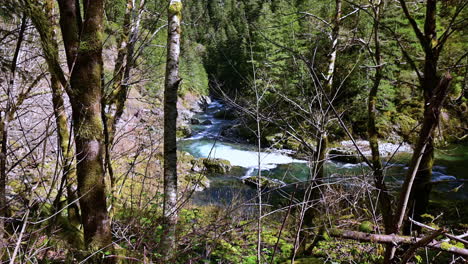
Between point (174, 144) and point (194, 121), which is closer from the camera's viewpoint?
point (174, 144)

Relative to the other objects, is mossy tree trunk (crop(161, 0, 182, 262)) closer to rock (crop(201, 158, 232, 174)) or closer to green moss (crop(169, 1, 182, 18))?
green moss (crop(169, 1, 182, 18))

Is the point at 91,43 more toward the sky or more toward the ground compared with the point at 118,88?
more toward the sky

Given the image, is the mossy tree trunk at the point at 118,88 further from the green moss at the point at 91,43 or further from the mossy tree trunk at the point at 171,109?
the green moss at the point at 91,43

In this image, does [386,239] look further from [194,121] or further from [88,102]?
[194,121]

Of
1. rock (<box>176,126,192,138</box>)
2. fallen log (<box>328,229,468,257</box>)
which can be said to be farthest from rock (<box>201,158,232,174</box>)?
fallen log (<box>328,229,468,257</box>)

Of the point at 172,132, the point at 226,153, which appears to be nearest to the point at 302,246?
the point at 172,132

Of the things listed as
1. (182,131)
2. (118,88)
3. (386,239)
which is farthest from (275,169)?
(386,239)

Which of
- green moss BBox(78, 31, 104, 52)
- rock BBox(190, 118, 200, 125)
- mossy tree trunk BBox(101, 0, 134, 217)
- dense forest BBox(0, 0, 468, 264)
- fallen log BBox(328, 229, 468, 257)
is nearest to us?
fallen log BBox(328, 229, 468, 257)

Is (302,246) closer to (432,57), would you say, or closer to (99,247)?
(99,247)

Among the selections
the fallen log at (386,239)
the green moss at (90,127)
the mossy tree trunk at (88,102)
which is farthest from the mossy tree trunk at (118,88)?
the fallen log at (386,239)

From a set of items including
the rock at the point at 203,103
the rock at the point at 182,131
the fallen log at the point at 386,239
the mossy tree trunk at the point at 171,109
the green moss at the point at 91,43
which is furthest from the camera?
the rock at the point at 203,103

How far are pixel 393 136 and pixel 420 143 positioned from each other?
55.2 ft

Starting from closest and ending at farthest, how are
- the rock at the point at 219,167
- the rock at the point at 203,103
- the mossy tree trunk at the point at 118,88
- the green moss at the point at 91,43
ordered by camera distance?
the green moss at the point at 91,43, the mossy tree trunk at the point at 118,88, the rock at the point at 219,167, the rock at the point at 203,103

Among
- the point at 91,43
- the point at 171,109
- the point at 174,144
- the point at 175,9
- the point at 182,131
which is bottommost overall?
the point at 182,131
